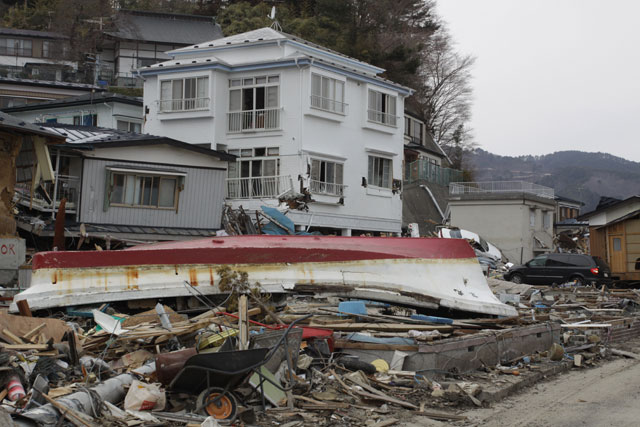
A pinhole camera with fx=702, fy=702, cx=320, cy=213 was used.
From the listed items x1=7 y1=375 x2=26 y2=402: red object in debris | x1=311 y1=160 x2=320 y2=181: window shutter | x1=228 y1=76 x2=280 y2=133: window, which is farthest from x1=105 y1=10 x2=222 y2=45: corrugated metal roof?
x1=7 y1=375 x2=26 y2=402: red object in debris

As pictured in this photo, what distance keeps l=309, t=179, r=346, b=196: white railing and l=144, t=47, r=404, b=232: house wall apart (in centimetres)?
29

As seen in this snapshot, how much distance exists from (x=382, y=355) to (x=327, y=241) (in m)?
4.54

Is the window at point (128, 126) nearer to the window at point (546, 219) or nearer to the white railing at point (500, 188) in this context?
the white railing at point (500, 188)

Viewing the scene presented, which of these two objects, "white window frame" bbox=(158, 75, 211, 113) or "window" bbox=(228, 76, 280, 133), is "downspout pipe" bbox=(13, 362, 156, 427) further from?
"white window frame" bbox=(158, 75, 211, 113)

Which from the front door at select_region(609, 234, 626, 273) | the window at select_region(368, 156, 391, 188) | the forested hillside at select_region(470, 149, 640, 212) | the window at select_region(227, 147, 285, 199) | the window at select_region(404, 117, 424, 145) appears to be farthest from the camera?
the forested hillside at select_region(470, 149, 640, 212)

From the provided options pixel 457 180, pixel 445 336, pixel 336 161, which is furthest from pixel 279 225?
pixel 457 180

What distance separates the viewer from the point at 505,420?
823 cm

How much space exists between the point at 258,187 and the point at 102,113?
1161 centimetres

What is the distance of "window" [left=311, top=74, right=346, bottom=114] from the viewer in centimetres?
3166

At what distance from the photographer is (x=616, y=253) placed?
1216 inches

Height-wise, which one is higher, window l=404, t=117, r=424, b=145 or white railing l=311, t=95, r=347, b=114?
window l=404, t=117, r=424, b=145

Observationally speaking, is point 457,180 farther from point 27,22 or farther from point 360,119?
point 27,22

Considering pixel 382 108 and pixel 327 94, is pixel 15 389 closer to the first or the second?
pixel 327 94

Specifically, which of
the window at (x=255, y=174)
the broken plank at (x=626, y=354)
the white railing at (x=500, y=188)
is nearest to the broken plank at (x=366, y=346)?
the broken plank at (x=626, y=354)
